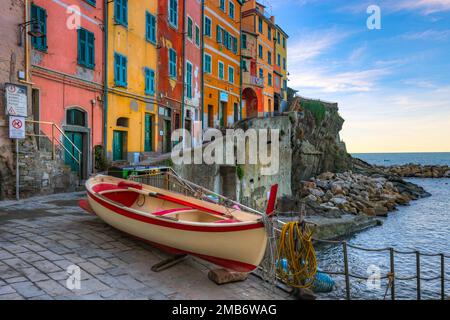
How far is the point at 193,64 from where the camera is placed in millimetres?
24047

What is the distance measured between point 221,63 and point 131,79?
1308cm

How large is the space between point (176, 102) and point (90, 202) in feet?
50.7

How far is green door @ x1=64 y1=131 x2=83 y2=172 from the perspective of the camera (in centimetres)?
1348

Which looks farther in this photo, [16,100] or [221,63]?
[221,63]

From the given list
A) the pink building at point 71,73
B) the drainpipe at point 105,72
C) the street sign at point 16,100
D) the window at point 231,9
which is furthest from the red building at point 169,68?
the street sign at point 16,100

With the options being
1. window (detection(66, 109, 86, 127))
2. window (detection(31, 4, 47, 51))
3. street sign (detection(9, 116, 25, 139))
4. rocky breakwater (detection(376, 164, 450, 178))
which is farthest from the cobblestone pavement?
rocky breakwater (detection(376, 164, 450, 178))

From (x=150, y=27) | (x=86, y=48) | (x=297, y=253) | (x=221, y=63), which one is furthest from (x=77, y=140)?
(x=221, y=63)

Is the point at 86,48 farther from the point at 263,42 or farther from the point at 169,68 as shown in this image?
the point at 263,42

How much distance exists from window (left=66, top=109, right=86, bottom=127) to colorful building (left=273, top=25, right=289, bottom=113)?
28.7 meters

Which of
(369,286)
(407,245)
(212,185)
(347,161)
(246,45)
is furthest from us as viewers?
(347,161)

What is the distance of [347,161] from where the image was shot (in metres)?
47.0

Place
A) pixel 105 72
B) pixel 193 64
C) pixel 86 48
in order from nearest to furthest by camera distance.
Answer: pixel 86 48, pixel 105 72, pixel 193 64
